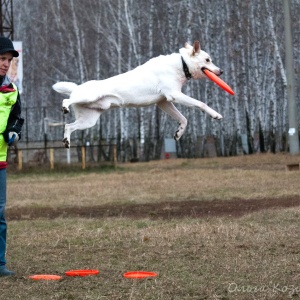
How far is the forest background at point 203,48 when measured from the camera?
4097 centimetres

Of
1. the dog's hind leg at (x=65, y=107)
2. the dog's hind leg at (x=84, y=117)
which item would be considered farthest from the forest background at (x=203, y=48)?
the dog's hind leg at (x=65, y=107)

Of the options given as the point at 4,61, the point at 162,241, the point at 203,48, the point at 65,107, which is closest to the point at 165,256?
the point at 162,241

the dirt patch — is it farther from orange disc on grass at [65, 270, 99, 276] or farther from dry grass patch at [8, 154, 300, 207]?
orange disc on grass at [65, 270, 99, 276]

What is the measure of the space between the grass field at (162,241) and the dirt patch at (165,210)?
0.7 inches

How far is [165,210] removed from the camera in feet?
48.2

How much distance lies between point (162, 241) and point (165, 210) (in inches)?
183

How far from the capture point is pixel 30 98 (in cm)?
5559

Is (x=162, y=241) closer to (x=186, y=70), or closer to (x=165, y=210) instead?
(x=186, y=70)

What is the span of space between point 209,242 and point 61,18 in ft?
137

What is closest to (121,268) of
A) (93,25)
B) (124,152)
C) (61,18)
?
(124,152)

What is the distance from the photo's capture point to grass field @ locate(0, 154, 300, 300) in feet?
23.9

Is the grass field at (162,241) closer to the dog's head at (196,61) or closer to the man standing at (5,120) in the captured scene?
the man standing at (5,120)

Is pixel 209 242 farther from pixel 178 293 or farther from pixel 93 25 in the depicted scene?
pixel 93 25

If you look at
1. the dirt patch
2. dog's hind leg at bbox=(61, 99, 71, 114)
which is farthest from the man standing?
the dirt patch
